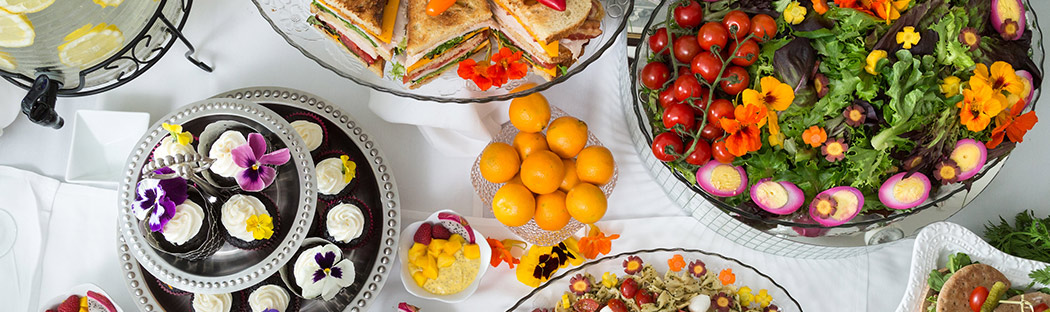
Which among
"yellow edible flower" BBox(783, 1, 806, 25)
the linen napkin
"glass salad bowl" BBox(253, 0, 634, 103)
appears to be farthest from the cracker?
the linen napkin

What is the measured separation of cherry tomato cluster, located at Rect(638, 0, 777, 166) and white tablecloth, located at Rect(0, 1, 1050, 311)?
0.90 ft

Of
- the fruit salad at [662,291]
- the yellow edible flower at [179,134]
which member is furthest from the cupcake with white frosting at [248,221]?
the fruit salad at [662,291]

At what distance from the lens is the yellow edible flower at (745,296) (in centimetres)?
122

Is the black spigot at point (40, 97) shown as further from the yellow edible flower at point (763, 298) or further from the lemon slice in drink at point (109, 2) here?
the yellow edible flower at point (763, 298)

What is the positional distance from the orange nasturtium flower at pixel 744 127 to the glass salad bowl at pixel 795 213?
0.26 feet

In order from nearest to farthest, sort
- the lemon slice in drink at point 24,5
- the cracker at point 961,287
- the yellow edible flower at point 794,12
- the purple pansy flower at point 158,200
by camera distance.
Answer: the purple pansy flower at point 158,200, the lemon slice in drink at point 24,5, the yellow edible flower at point 794,12, the cracker at point 961,287

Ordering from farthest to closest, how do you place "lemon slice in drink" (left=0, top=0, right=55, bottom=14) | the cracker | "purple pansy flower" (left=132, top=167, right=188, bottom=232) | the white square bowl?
the white square bowl
the cracker
"lemon slice in drink" (left=0, top=0, right=55, bottom=14)
"purple pansy flower" (left=132, top=167, right=188, bottom=232)

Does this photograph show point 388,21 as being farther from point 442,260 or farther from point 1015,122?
point 1015,122

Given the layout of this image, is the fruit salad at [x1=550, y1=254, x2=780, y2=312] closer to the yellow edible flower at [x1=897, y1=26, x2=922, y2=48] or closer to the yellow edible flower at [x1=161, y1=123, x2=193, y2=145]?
the yellow edible flower at [x1=897, y1=26, x2=922, y2=48]

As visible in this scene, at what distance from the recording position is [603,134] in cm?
136

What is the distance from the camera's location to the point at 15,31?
96 centimetres

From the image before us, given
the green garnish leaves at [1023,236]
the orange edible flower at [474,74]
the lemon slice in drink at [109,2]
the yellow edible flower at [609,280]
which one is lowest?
the green garnish leaves at [1023,236]

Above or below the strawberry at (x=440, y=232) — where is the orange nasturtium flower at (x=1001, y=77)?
above

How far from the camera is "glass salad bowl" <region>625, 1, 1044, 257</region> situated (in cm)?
108
